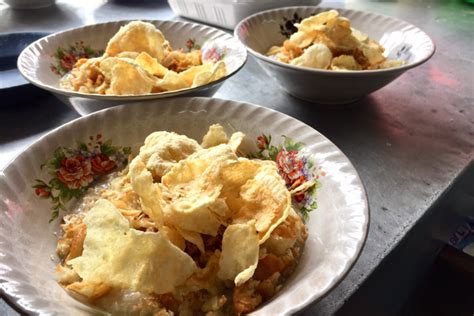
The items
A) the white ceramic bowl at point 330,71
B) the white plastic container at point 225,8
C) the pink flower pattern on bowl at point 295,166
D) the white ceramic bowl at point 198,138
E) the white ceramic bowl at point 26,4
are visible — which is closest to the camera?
the white ceramic bowl at point 198,138

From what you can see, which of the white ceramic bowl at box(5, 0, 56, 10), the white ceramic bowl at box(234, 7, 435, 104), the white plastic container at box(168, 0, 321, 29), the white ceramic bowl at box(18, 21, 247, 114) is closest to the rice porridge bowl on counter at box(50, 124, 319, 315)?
the white ceramic bowl at box(18, 21, 247, 114)

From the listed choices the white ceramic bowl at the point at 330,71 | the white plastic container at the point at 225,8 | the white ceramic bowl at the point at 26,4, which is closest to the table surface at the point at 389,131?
the white ceramic bowl at the point at 330,71

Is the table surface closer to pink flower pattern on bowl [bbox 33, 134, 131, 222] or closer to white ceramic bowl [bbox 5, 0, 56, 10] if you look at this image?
pink flower pattern on bowl [bbox 33, 134, 131, 222]

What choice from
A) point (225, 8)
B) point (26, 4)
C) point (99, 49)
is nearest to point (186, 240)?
point (99, 49)

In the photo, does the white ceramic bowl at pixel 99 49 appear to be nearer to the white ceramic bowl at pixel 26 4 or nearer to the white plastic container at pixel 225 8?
the white plastic container at pixel 225 8

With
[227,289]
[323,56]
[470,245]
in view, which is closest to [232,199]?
[227,289]

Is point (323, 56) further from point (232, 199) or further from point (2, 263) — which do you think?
point (2, 263)
